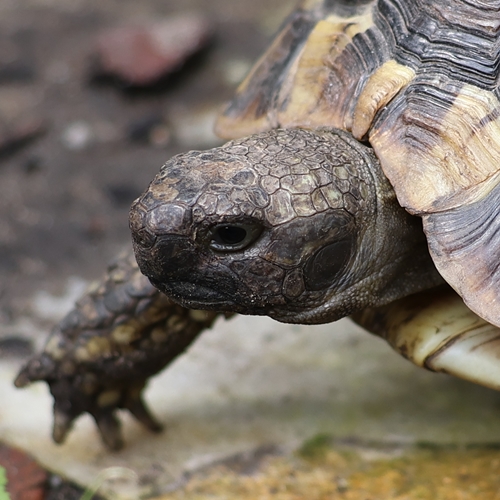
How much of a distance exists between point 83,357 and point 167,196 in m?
0.94

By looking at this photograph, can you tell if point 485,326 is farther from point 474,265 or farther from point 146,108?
point 146,108

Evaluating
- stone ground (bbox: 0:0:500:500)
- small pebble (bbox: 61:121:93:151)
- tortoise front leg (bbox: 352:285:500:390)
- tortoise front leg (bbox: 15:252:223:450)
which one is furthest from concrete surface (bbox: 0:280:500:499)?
small pebble (bbox: 61:121:93:151)

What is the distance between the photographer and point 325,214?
173 centimetres

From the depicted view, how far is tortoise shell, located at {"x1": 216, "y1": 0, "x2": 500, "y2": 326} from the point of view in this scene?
176cm

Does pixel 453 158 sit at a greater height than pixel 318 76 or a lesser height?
lesser

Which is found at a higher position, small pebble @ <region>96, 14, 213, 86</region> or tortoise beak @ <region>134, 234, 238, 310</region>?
tortoise beak @ <region>134, 234, 238, 310</region>

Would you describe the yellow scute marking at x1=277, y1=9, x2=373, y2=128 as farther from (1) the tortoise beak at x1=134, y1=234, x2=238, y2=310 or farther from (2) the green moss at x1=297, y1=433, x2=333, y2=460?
(2) the green moss at x1=297, y1=433, x2=333, y2=460

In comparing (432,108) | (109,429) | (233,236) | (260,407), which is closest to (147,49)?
(260,407)

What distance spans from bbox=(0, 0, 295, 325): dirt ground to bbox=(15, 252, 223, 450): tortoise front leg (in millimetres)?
955

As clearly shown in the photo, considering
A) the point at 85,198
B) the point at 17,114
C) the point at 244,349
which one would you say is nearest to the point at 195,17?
the point at 17,114

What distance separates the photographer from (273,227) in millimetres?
1682

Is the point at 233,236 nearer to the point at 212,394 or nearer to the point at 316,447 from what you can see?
the point at 316,447

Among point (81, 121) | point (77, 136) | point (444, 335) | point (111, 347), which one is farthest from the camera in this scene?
point (81, 121)

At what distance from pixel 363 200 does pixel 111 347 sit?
3.32ft
